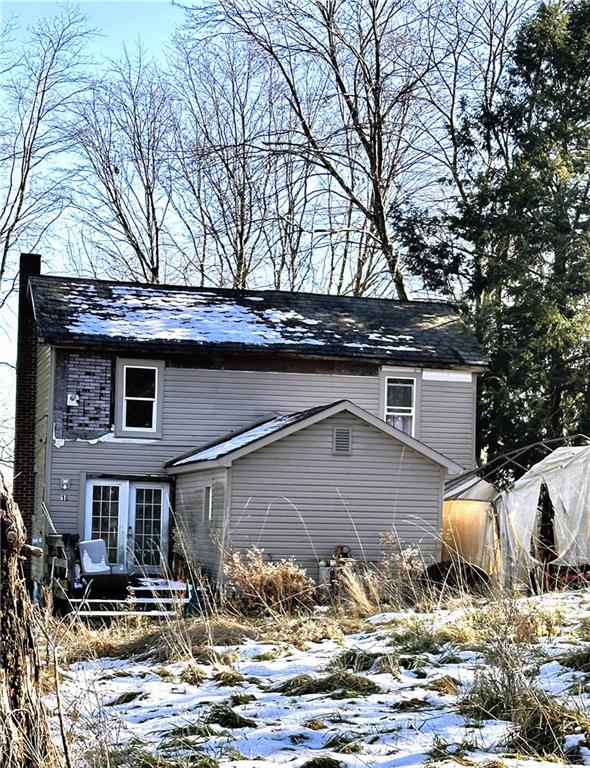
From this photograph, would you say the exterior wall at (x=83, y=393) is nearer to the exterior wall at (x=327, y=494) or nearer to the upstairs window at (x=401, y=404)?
the exterior wall at (x=327, y=494)

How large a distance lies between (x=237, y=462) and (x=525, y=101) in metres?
13.8

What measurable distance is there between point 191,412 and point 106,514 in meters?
2.84

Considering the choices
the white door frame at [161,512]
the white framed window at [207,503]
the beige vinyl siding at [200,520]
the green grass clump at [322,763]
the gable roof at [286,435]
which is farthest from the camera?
the white door frame at [161,512]

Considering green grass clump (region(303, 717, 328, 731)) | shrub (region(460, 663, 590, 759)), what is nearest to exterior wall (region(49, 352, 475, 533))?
green grass clump (region(303, 717, 328, 731))

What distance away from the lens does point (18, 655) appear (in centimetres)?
583

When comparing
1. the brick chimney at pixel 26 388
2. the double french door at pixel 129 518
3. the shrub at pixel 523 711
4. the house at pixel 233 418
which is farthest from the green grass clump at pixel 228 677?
the brick chimney at pixel 26 388

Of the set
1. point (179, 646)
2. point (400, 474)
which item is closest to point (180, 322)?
point (400, 474)

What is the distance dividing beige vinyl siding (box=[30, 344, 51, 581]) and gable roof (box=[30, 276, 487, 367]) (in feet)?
4.58

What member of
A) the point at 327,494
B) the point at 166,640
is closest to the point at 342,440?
the point at 327,494

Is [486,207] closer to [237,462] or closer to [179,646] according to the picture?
[237,462]

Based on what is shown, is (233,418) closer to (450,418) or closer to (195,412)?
(195,412)

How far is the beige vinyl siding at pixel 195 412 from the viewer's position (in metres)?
22.9

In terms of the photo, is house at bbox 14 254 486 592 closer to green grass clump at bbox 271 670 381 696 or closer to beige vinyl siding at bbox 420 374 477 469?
beige vinyl siding at bbox 420 374 477 469

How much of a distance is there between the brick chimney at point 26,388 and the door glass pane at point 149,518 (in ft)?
13.4
